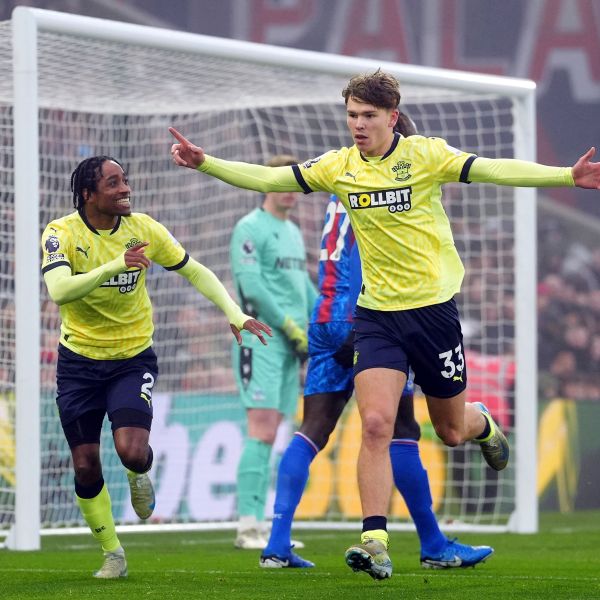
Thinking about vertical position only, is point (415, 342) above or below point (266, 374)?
above

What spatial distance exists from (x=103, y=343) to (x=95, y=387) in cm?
21

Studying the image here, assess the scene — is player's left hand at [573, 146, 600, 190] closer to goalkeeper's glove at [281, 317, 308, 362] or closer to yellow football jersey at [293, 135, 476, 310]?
yellow football jersey at [293, 135, 476, 310]

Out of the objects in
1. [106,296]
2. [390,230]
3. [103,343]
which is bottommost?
[103,343]

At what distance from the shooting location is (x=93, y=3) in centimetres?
2062

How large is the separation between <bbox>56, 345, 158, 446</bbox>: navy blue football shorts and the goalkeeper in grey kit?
223 cm

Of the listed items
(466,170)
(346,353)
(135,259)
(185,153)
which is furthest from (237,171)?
(346,353)

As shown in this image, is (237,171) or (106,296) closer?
(237,171)

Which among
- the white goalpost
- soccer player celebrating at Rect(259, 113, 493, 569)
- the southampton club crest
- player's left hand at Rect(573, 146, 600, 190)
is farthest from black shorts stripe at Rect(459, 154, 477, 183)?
the white goalpost

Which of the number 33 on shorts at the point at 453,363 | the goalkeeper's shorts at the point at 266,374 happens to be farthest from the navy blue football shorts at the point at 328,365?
the goalkeeper's shorts at the point at 266,374

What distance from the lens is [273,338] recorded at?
8.89 meters

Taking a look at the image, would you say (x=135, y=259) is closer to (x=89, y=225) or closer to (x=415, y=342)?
(x=89, y=225)

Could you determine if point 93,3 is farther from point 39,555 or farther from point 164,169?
point 39,555

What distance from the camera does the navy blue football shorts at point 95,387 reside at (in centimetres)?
654

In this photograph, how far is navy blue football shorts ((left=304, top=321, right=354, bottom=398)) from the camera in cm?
720
